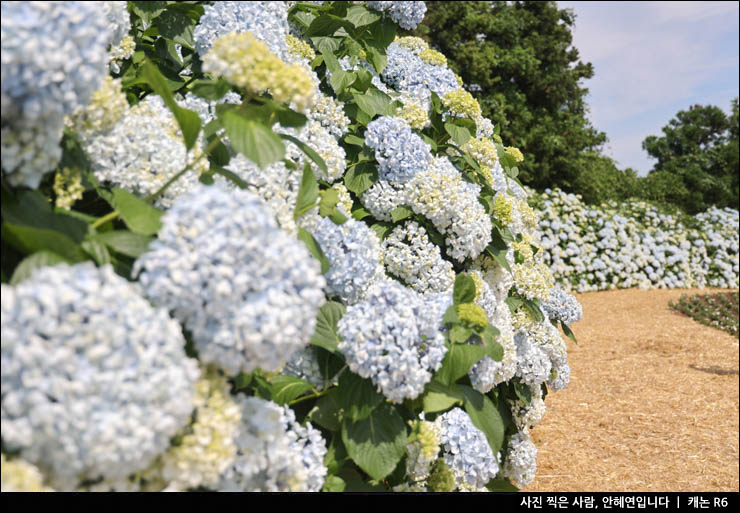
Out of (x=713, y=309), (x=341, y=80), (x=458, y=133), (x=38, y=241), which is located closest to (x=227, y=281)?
(x=38, y=241)

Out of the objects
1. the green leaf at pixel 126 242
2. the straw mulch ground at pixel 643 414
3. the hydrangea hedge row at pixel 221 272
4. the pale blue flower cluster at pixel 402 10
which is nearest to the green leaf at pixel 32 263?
the hydrangea hedge row at pixel 221 272

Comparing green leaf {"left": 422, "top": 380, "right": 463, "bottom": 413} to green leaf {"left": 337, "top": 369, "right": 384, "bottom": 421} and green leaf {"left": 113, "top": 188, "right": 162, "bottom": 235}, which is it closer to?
green leaf {"left": 337, "top": 369, "right": 384, "bottom": 421}

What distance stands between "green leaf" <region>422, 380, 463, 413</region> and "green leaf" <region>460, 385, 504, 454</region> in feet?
0.49

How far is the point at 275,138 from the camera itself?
1.51 m

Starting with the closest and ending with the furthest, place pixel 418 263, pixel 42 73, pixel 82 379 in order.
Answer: pixel 82 379
pixel 42 73
pixel 418 263

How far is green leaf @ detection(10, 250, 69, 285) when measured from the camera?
3.73 ft

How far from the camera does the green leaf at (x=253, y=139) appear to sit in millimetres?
1453

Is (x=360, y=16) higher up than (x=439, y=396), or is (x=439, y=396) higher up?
(x=360, y=16)

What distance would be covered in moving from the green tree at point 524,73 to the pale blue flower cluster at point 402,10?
15103mm

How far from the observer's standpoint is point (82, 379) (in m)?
1.05

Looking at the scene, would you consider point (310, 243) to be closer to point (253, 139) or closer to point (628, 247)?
point (253, 139)

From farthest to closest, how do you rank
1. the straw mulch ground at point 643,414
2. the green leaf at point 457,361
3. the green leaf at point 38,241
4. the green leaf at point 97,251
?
the straw mulch ground at point 643,414 < the green leaf at point 457,361 < the green leaf at point 97,251 < the green leaf at point 38,241

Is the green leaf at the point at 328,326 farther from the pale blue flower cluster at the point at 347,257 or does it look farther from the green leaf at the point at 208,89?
the green leaf at the point at 208,89

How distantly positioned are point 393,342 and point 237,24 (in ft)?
4.05
